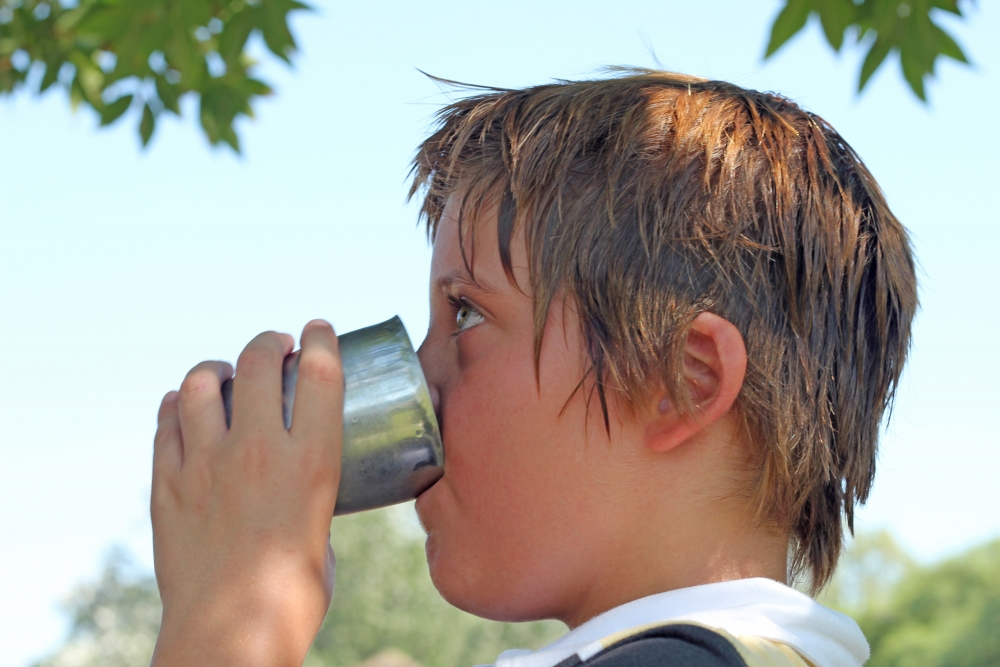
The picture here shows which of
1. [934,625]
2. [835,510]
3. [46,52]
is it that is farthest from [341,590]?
[835,510]

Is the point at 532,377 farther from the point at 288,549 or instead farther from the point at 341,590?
the point at 341,590

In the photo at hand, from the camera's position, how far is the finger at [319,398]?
4.37 ft

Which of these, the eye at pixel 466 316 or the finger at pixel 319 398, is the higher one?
the eye at pixel 466 316

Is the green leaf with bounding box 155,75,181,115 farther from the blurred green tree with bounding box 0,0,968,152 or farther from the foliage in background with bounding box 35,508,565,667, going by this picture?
the foliage in background with bounding box 35,508,565,667

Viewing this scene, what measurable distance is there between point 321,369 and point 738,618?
627mm

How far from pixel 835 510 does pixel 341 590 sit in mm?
22584

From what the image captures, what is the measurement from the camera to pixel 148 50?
3.36 metres

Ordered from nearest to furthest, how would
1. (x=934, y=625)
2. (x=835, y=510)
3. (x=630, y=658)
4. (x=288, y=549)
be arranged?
(x=630, y=658), (x=288, y=549), (x=835, y=510), (x=934, y=625)

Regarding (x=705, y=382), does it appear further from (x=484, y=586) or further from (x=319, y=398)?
(x=319, y=398)

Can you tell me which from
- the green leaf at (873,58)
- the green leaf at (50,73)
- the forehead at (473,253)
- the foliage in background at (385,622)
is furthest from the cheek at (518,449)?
the foliage in background at (385,622)

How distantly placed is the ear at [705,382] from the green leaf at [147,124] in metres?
3.44

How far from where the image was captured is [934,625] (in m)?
20.0

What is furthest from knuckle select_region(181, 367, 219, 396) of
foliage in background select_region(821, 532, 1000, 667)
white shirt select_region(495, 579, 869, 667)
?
foliage in background select_region(821, 532, 1000, 667)

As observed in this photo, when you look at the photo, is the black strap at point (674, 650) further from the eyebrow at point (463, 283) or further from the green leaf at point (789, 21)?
the green leaf at point (789, 21)
